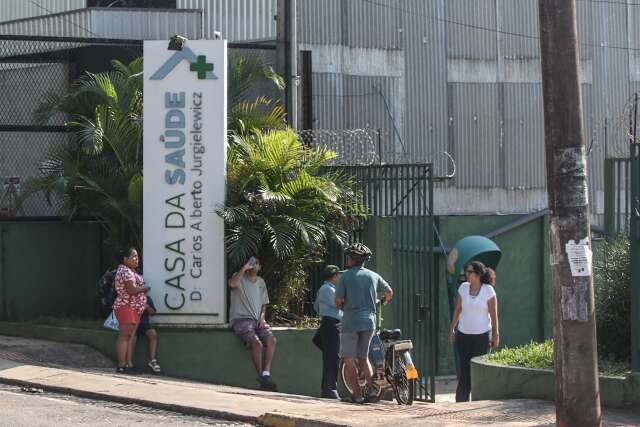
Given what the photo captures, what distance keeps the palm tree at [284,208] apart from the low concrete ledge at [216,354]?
74 cm

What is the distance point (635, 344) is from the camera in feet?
35.5

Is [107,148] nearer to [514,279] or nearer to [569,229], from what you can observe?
[514,279]

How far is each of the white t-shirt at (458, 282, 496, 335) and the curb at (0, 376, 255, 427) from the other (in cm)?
321

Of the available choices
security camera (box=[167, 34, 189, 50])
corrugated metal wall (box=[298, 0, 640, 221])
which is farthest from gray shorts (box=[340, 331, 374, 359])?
corrugated metal wall (box=[298, 0, 640, 221])

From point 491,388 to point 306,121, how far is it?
7.51 m

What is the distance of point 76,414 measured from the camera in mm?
11062

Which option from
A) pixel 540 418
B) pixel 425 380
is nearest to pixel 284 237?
pixel 425 380

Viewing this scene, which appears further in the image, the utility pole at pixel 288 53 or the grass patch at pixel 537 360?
the utility pole at pixel 288 53

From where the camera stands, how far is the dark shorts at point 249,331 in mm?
14375

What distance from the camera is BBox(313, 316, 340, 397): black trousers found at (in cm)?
1372

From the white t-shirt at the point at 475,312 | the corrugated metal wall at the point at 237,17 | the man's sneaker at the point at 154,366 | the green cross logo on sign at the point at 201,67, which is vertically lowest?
the man's sneaker at the point at 154,366

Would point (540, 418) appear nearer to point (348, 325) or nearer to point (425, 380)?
point (348, 325)

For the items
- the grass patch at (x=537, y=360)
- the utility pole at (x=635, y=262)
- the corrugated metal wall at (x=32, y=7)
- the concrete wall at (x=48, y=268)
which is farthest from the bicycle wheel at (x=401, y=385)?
the corrugated metal wall at (x=32, y=7)

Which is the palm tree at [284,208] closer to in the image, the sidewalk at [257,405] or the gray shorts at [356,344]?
the sidewalk at [257,405]
